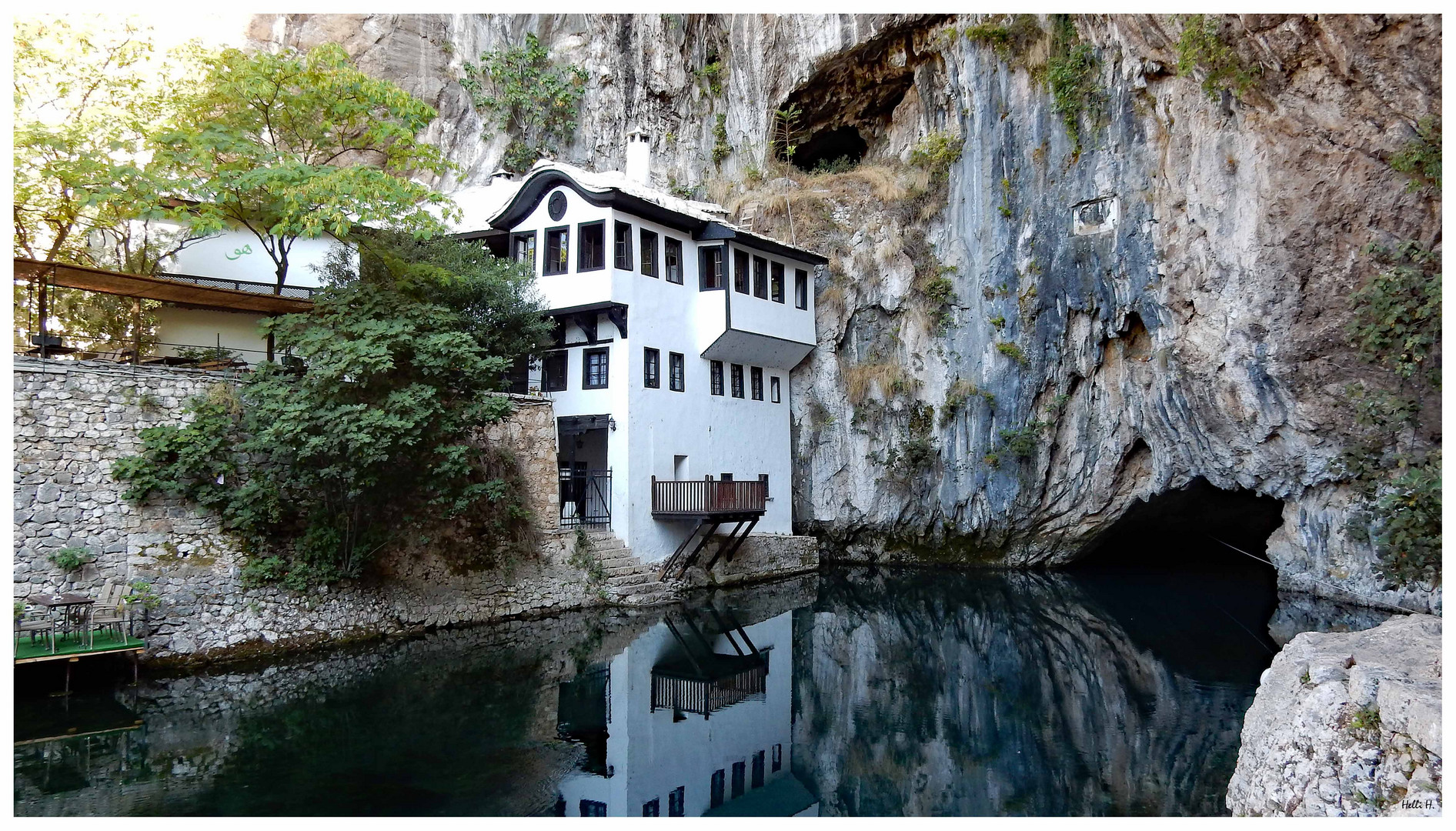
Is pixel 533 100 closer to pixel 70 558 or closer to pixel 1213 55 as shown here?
pixel 1213 55

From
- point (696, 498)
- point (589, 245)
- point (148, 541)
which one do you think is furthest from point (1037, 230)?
point (148, 541)

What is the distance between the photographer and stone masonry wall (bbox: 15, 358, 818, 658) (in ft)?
44.4

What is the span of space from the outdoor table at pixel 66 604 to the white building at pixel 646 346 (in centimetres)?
927

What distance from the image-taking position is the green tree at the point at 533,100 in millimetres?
30844

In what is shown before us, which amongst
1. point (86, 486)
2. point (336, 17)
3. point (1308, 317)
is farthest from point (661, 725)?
point (336, 17)

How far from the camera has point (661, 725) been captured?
12.1 meters

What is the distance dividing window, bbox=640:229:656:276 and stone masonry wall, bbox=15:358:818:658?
8.76m

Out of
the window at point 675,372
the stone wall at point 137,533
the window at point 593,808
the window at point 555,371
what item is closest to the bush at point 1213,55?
the window at point 675,372

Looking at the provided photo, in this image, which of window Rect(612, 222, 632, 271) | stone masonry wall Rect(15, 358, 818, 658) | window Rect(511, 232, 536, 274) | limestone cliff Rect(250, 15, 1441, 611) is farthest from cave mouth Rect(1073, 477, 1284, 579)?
stone masonry wall Rect(15, 358, 818, 658)

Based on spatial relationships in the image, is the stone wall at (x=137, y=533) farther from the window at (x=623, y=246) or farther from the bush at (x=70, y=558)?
the window at (x=623, y=246)

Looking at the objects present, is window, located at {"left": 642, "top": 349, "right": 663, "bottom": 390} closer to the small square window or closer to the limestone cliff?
the limestone cliff

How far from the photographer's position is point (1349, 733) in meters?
7.70

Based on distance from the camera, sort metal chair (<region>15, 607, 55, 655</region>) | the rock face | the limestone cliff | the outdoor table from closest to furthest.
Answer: the rock face, metal chair (<region>15, 607, 55, 655</region>), the outdoor table, the limestone cliff

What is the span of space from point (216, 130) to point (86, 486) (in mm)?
6374
